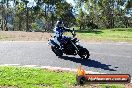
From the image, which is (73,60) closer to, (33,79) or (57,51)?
(57,51)

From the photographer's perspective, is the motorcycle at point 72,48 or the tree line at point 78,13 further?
the tree line at point 78,13

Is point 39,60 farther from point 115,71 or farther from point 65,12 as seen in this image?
point 65,12

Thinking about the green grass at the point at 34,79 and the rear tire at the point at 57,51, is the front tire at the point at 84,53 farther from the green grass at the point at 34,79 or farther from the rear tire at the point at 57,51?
the green grass at the point at 34,79

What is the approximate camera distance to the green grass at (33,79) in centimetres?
963

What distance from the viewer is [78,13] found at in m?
72.3

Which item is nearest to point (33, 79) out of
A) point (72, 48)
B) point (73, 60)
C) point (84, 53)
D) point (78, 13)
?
point (73, 60)

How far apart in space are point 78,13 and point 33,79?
205ft

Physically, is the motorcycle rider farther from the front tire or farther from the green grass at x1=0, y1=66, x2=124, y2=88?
the green grass at x1=0, y1=66, x2=124, y2=88

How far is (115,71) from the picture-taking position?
42.1 feet

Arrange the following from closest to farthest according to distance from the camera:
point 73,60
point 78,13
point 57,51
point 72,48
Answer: point 73,60 → point 72,48 → point 57,51 → point 78,13

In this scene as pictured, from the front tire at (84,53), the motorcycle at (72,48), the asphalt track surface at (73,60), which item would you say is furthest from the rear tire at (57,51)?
the front tire at (84,53)

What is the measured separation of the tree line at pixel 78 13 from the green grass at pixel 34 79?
1929 inches

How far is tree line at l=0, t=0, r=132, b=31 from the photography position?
62434 mm

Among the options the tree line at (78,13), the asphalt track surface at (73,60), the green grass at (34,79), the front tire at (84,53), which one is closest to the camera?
the green grass at (34,79)
